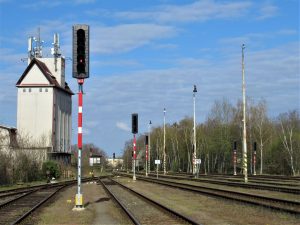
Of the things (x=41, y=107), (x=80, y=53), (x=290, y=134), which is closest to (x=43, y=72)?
(x=41, y=107)

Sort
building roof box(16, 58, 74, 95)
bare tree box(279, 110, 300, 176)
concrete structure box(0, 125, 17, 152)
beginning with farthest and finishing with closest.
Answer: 1. building roof box(16, 58, 74, 95)
2. bare tree box(279, 110, 300, 176)
3. concrete structure box(0, 125, 17, 152)

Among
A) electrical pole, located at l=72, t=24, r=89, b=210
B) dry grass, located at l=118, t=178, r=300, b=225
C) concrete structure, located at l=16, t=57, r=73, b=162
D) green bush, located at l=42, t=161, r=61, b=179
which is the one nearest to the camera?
dry grass, located at l=118, t=178, r=300, b=225

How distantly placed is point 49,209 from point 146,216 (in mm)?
5337

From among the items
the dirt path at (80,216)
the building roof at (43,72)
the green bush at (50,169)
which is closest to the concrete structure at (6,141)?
the green bush at (50,169)

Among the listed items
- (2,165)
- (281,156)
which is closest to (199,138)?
(281,156)

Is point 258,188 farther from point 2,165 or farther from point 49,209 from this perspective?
point 2,165

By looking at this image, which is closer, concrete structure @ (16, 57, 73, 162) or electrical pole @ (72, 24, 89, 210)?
electrical pole @ (72, 24, 89, 210)

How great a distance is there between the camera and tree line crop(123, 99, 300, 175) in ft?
280

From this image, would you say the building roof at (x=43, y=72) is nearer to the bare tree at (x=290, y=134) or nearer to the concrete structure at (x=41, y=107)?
the concrete structure at (x=41, y=107)

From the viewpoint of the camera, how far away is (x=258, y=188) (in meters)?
34.7

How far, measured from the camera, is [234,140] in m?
98.6

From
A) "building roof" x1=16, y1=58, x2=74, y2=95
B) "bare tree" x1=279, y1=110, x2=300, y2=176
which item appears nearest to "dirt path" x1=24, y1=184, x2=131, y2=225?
"bare tree" x1=279, y1=110, x2=300, y2=176

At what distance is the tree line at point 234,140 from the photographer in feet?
280

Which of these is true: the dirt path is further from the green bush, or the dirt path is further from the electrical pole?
the green bush
